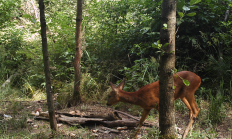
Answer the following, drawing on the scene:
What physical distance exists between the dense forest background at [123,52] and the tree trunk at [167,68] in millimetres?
1994

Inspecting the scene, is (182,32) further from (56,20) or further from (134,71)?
(56,20)

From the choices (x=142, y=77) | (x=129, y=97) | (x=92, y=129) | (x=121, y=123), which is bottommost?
(x=92, y=129)

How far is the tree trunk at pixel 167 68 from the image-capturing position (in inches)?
92.8

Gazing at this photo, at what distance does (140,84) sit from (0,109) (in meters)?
3.70

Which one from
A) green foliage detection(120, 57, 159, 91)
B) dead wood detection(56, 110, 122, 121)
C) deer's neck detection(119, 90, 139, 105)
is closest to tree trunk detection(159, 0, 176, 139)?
deer's neck detection(119, 90, 139, 105)

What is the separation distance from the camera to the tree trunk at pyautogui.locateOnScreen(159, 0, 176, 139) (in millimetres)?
2357

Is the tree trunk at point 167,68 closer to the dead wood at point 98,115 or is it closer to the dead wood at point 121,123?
the dead wood at point 121,123

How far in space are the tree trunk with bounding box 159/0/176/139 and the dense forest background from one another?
1.99m

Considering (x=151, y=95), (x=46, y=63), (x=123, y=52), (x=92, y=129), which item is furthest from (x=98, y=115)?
(x=123, y=52)

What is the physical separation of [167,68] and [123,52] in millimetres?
4466

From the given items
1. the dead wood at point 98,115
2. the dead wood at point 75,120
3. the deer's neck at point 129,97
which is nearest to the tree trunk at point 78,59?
the dead wood at point 98,115

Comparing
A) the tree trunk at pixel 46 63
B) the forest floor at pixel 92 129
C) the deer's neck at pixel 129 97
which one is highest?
the tree trunk at pixel 46 63

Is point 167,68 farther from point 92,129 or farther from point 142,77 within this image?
point 142,77

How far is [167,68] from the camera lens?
2.43 metres
